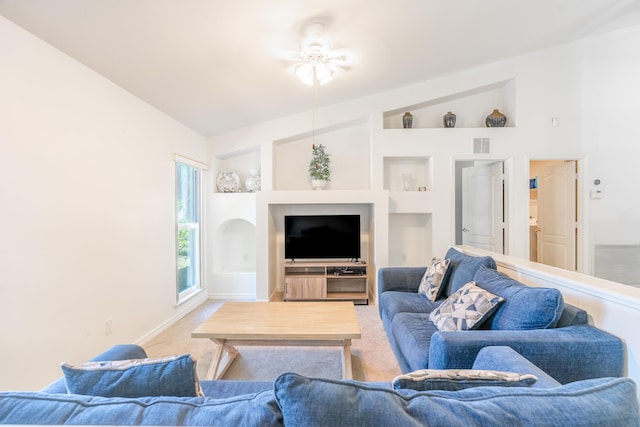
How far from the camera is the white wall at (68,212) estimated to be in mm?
1675

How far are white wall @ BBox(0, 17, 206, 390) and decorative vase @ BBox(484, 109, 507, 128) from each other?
4.31 m

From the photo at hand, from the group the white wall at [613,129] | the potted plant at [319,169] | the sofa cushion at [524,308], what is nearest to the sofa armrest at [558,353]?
the sofa cushion at [524,308]

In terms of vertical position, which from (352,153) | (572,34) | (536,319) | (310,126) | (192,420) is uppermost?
(572,34)

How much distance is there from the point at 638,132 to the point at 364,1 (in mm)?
4296

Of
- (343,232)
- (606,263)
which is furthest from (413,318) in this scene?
(606,263)

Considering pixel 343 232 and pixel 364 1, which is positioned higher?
pixel 364 1

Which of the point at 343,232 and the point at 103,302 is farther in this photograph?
the point at 343,232

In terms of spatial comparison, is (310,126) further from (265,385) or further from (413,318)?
(265,385)

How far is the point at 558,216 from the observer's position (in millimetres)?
4230

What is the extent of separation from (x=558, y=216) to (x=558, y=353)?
3.82m

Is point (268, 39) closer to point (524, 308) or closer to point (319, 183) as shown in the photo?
point (319, 183)

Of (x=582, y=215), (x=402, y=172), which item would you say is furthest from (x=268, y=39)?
(x=582, y=215)

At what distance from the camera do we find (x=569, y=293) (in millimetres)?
1738

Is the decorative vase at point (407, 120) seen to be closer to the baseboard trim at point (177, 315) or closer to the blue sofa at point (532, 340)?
the blue sofa at point (532, 340)
